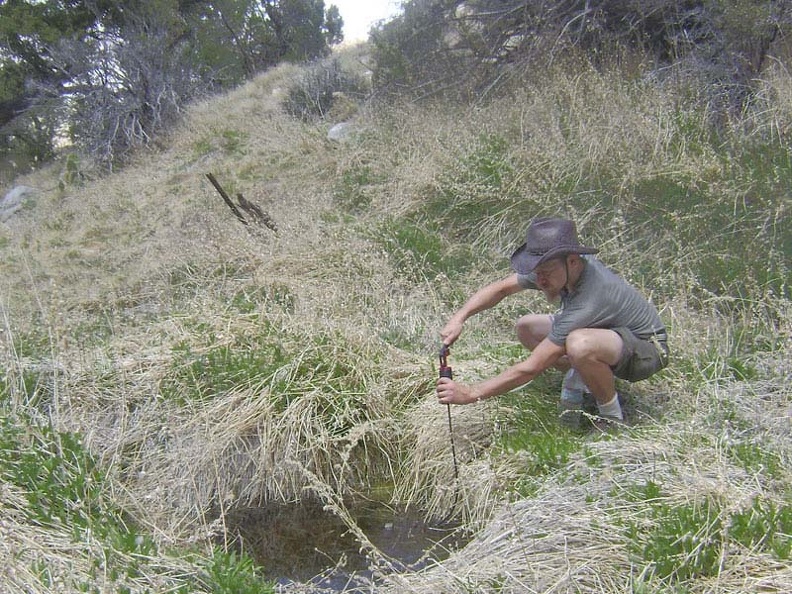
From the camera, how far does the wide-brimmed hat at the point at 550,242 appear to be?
3.26 m

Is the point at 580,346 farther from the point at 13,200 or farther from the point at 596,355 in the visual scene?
the point at 13,200

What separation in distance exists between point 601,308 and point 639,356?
309 mm

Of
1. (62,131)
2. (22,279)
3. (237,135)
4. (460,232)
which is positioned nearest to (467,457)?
(460,232)

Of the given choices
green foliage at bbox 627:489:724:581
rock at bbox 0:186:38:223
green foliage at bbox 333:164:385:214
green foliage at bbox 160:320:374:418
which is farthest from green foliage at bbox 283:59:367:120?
green foliage at bbox 627:489:724:581

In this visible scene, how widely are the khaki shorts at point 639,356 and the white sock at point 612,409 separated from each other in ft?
0.45

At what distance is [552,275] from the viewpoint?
3.38 meters

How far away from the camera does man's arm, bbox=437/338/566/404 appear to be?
3.22 metres

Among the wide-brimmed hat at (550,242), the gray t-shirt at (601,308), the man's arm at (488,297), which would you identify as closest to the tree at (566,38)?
the gray t-shirt at (601,308)

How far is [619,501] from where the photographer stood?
2930 mm

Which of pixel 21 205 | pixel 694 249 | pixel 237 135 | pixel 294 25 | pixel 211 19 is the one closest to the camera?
pixel 694 249

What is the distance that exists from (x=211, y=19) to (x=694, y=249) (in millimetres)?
16114

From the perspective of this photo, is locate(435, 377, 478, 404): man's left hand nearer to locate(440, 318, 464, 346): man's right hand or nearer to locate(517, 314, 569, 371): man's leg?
locate(440, 318, 464, 346): man's right hand

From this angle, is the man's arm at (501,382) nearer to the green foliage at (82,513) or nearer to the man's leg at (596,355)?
the man's leg at (596,355)

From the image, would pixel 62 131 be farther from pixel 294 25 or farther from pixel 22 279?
pixel 22 279
